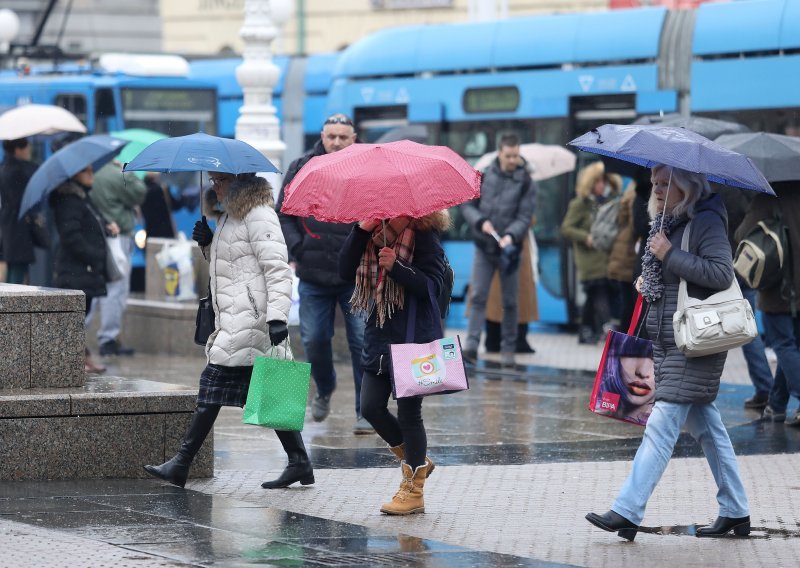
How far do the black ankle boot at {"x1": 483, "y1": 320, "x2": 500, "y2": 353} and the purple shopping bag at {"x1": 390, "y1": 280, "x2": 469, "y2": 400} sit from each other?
8.20 m

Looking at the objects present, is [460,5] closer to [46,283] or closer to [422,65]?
[422,65]

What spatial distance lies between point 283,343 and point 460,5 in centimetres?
3240

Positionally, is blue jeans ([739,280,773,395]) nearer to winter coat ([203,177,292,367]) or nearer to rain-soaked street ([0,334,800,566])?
rain-soaked street ([0,334,800,566])

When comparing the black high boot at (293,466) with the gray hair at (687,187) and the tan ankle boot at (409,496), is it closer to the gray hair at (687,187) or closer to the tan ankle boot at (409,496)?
the tan ankle boot at (409,496)

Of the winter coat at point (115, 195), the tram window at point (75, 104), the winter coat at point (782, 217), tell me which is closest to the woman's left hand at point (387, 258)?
the winter coat at point (782, 217)

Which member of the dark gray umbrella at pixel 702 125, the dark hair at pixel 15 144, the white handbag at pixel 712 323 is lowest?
the white handbag at pixel 712 323

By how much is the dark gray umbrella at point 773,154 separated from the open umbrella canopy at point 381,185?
337cm

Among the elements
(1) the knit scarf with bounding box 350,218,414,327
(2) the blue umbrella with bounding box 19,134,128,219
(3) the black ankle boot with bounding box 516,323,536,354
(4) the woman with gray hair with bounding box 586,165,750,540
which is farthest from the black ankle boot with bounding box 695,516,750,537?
(3) the black ankle boot with bounding box 516,323,536,354

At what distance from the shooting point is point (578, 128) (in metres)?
17.5

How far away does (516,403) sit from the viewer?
1227 cm

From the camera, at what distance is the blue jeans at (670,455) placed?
7121 millimetres

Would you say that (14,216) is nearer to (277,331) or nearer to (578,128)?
(578,128)

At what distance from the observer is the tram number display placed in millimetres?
18125

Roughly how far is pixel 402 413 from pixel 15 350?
2.13 metres
